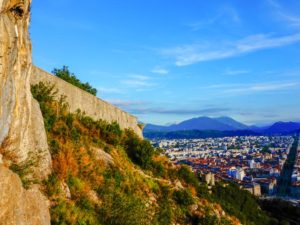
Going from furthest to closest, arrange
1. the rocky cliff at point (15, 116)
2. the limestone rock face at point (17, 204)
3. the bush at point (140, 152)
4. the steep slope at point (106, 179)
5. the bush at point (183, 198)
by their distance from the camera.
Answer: the bush at point (140, 152)
the bush at point (183, 198)
the steep slope at point (106, 179)
the rocky cliff at point (15, 116)
the limestone rock face at point (17, 204)

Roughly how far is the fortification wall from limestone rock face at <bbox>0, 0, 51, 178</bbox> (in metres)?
4.76

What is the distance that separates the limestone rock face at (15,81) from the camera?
7078 millimetres

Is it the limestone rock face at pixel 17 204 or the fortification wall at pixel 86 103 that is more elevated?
the fortification wall at pixel 86 103

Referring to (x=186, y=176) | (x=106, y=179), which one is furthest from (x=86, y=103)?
(x=186, y=176)

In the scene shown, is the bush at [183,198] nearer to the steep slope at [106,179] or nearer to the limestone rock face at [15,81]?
the steep slope at [106,179]

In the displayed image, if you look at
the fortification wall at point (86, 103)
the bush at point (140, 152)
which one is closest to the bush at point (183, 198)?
the bush at point (140, 152)

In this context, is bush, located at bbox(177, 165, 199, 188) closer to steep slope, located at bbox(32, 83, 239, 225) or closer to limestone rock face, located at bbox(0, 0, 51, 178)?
steep slope, located at bbox(32, 83, 239, 225)

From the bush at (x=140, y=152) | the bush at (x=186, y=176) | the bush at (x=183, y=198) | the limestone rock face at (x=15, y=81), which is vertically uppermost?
the limestone rock face at (x=15, y=81)

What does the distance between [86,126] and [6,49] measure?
928 cm

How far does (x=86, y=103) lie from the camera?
674 inches

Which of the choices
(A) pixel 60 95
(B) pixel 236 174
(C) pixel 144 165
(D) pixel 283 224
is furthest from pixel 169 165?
(B) pixel 236 174

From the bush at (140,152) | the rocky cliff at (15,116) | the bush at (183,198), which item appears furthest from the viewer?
the bush at (140,152)

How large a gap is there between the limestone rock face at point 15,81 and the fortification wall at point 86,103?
476 cm

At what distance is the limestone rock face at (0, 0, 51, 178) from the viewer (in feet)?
23.2
